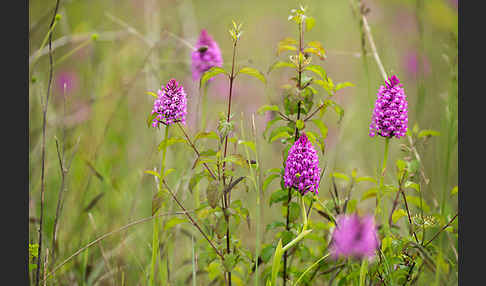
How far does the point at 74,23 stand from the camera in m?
4.12

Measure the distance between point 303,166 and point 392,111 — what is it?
0.35 metres

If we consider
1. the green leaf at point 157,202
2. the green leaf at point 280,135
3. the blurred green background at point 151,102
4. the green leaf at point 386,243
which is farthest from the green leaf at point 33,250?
the green leaf at point 386,243

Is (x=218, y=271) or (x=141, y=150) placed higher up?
(x=141, y=150)

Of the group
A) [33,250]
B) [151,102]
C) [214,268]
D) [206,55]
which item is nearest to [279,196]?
[214,268]

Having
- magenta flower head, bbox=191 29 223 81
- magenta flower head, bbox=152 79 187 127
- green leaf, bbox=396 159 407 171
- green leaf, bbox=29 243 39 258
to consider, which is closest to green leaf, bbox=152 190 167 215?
magenta flower head, bbox=152 79 187 127

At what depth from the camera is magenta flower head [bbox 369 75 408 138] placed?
1.39 meters

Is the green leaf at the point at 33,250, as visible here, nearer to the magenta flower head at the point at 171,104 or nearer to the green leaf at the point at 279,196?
the magenta flower head at the point at 171,104

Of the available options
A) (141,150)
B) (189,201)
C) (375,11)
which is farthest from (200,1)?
(189,201)

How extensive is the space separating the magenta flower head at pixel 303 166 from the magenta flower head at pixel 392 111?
0.26 m

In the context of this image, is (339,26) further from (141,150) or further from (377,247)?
(377,247)

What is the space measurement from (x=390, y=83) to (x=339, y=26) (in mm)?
4408

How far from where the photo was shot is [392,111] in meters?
1.39

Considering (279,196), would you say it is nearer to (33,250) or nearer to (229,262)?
(229,262)

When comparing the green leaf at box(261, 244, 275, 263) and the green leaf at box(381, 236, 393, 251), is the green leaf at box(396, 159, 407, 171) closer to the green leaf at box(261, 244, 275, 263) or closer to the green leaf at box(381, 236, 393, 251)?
the green leaf at box(381, 236, 393, 251)
